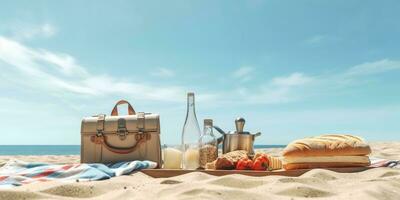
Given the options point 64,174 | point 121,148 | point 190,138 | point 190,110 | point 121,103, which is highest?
point 121,103

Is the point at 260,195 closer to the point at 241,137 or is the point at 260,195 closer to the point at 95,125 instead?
the point at 241,137

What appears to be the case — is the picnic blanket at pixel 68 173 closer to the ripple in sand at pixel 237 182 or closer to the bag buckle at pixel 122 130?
the bag buckle at pixel 122 130

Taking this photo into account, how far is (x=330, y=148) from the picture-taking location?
2.88m

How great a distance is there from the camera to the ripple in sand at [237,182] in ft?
7.38

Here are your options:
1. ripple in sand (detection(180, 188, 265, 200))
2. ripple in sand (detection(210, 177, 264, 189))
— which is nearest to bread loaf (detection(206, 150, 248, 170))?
ripple in sand (detection(210, 177, 264, 189))

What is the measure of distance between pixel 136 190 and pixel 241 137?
1326mm

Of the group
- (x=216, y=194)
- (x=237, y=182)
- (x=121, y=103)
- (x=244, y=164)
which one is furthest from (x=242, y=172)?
(x=121, y=103)

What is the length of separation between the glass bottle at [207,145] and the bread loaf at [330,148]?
1.83 ft

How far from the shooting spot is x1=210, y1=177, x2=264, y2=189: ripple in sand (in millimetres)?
2250

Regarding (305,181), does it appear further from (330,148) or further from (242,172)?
(330,148)

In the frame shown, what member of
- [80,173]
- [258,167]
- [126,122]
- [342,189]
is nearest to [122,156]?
[126,122]

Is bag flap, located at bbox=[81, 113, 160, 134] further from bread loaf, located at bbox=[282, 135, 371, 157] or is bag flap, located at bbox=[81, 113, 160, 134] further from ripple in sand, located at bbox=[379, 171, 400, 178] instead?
ripple in sand, located at bbox=[379, 171, 400, 178]

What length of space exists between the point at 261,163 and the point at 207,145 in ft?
1.49

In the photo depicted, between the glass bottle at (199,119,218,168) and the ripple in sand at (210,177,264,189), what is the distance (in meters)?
0.74
